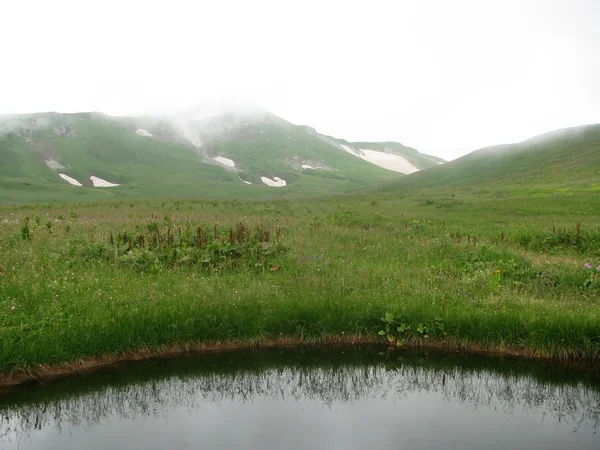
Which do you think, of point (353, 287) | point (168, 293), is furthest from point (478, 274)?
point (168, 293)

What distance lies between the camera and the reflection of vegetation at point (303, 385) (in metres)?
8.32

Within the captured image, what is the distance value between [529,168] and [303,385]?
308 ft

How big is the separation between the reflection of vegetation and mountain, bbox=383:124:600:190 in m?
46.2

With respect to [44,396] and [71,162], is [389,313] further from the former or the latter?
[71,162]

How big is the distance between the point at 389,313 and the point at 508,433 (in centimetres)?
419

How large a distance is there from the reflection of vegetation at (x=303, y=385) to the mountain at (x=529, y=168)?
152 ft

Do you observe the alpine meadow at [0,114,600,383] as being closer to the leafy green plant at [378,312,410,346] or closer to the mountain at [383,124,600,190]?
the leafy green plant at [378,312,410,346]

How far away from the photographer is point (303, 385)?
30.9ft

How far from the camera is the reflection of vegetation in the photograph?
8.32m

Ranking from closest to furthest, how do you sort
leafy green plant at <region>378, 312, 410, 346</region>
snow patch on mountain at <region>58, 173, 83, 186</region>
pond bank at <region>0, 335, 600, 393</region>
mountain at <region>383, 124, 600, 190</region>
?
pond bank at <region>0, 335, 600, 393</region> < leafy green plant at <region>378, 312, 410, 346</region> < mountain at <region>383, 124, 600, 190</region> < snow patch on mountain at <region>58, 173, 83, 186</region>

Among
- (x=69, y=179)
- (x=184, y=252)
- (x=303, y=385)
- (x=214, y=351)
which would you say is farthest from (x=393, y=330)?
(x=69, y=179)

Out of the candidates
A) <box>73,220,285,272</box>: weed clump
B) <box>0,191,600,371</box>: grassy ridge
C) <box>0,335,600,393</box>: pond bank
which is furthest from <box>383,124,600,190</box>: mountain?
<box>73,220,285,272</box>: weed clump

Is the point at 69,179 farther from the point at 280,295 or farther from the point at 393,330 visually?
the point at 393,330

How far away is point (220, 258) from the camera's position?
15.4 metres
